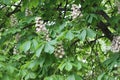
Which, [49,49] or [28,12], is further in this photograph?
[28,12]

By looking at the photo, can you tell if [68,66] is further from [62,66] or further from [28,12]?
[28,12]

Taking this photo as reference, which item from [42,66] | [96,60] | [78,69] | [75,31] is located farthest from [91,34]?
[96,60]

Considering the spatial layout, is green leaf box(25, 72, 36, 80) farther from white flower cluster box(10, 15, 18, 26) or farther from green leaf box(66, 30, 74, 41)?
white flower cluster box(10, 15, 18, 26)

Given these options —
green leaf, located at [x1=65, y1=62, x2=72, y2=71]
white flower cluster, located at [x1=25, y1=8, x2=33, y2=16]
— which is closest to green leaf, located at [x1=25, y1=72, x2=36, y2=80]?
green leaf, located at [x1=65, y1=62, x2=72, y2=71]

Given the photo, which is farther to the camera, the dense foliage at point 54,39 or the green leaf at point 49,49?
the dense foliage at point 54,39

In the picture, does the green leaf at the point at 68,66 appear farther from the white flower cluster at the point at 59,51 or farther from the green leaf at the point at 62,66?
the white flower cluster at the point at 59,51

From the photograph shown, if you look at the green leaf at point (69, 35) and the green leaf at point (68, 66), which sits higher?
the green leaf at point (69, 35)

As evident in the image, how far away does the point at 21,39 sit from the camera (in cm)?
356

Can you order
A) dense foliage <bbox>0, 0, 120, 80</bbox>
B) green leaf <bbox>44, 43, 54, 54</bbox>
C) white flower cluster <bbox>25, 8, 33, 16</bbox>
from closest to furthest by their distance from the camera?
green leaf <bbox>44, 43, 54, 54</bbox> → dense foliage <bbox>0, 0, 120, 80</bbox> → white flower cluster <bbox>25, 8, 33, 16</bbox>

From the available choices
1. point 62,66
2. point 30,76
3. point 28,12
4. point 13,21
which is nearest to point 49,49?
point 62,66

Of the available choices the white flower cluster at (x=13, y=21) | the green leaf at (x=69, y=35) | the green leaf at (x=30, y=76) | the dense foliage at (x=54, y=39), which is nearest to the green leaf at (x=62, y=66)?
the dense foliage at (x=54, y=39)

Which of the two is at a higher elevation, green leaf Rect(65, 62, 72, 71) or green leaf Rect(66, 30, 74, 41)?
green leaf Rect(66, 30, 74, 41)

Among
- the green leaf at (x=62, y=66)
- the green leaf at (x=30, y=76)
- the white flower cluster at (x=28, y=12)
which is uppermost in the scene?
the white flower cluster at (x=28, y=12)

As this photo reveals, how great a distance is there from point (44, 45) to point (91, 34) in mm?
433
